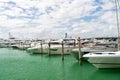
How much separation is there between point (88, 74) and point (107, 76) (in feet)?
6.23

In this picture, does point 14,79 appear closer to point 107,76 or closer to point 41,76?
point 41,76

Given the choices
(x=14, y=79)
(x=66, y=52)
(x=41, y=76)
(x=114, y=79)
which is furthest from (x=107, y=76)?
(x=66, y=52)

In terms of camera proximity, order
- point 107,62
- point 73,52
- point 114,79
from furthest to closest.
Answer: point 73,52 → point 107,62 → point 114,79

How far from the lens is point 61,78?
19531mm

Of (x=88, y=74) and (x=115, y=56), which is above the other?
(x=115, y=56)

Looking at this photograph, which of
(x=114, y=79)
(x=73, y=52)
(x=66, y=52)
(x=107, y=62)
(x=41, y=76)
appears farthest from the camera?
(x=66, y=52)

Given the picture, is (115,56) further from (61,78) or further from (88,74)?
(61,78)

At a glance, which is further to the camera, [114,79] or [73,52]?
[73,52]

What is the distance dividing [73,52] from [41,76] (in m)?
10.5

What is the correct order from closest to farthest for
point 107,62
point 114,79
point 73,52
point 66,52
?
point 114,79
point 107,62
point 73,52
point 66,52

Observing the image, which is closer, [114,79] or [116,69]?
[114,79]

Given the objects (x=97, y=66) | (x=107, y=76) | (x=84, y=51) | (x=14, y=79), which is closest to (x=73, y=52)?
(x=84, y=51)

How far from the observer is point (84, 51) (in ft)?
100

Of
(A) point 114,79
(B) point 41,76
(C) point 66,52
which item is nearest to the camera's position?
(A) point 114,79
